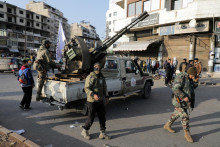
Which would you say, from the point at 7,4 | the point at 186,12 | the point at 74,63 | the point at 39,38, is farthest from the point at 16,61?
the point at 39,38

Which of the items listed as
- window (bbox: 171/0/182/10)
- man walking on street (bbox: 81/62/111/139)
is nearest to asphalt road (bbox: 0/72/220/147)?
man walking on street (bbox: 81/62/111/139)

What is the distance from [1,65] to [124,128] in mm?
14447

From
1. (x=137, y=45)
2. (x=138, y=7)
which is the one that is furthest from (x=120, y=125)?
(x=138, y=7)

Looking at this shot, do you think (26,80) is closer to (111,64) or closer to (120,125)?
(111,64)

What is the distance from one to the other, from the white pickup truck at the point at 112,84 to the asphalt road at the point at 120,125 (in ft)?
1.90

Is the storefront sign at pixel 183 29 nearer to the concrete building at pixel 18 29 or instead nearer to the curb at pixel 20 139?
the curb at pixel 20 139

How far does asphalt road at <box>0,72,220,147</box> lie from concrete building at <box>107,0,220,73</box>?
12.3 metres

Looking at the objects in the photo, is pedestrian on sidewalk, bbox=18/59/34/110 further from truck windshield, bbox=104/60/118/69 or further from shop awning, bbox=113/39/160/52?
shop awning, bbox=113/39/160/52

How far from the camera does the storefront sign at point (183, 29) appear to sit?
16.1 m

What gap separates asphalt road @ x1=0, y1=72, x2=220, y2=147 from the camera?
3.53 meters

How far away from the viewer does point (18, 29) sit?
57.3 m

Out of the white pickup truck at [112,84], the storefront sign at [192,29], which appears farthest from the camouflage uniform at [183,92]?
the storefront sign at [192,29]

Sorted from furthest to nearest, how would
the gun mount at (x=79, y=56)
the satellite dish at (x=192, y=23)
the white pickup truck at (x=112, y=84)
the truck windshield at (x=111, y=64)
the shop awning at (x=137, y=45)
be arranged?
the shop awning at (x=137, y=45) → the satellite dish at (x=192, y=23) → the truck windshield at (x=111, y=64) → the gun mount at (x=79, y=56) → the white pickup truck at (x=112, y=84)

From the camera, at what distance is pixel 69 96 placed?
14.2 ft
